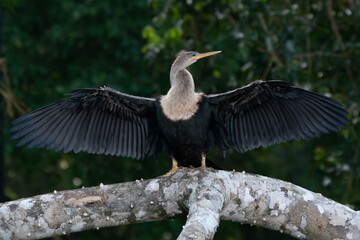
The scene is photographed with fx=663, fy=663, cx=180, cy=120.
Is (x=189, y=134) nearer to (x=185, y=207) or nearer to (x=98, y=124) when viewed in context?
(x=98, y=124)

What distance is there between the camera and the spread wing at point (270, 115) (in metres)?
4.46

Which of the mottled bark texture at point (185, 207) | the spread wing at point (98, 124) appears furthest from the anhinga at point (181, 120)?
the mottled bark texture at point (185, 207)

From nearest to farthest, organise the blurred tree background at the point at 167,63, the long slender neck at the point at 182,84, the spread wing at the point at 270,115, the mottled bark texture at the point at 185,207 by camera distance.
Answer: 1. the mottled bark texture at the point at 185,207
2. the spread wing at the point at 270,115
3. the long slender neck at the point at 182,84
4. the blurred tree background at the point at 167,63

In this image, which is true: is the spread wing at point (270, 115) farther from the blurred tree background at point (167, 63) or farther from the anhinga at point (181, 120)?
the blurred tree background at point (167, 63)

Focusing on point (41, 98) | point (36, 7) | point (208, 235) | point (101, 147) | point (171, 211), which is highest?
point (36, 7)

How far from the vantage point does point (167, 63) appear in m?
7.19

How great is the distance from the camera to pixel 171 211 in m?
3.64

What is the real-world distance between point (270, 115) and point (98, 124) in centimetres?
123

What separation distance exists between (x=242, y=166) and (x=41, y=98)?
317 cm

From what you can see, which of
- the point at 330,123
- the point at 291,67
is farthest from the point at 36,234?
the point at 291,67

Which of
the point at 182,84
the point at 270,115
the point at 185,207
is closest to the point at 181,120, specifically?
the point at 182,84

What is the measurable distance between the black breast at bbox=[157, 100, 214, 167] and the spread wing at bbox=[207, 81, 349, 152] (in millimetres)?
104

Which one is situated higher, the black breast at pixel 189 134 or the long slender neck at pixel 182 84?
the long slender neck at pixel 182 84

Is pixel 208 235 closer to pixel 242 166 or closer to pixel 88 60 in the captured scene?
pixel 88 60
